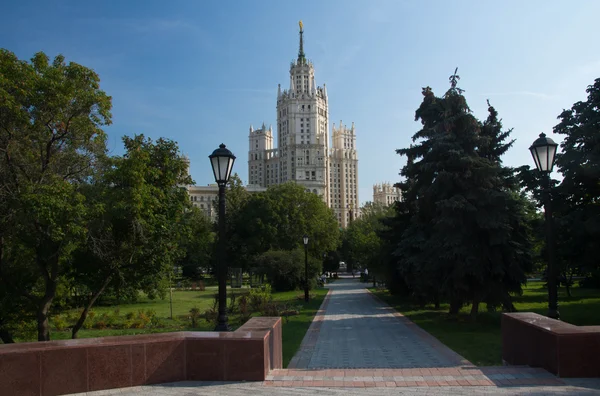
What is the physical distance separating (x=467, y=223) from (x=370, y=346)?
6.62 m

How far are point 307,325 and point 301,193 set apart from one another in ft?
118

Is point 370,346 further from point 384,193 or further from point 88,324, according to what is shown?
point 384,193

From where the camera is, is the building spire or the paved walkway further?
the building spire

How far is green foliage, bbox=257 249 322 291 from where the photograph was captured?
39.8m

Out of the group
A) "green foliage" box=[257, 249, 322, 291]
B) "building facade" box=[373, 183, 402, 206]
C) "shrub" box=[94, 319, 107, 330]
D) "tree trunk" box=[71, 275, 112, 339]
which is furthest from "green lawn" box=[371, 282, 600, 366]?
"building facade" box=[373, 183, 402, 206]

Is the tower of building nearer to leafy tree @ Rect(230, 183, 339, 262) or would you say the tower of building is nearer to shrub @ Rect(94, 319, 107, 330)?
leafy tree @ Rect(230, 183, 339, 262)

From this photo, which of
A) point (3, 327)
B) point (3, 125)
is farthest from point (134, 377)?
point (3, 327)

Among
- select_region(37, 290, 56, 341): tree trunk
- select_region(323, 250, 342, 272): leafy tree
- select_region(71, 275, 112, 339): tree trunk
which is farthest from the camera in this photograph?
select_region(323, 250, 342, 272): leafy tree

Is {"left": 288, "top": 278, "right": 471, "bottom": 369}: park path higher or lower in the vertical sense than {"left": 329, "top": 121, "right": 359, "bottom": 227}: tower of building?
lower

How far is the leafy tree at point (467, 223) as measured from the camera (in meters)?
16.8

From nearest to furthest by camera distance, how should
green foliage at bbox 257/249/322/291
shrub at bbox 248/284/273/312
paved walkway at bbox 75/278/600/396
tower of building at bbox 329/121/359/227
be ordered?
1. paved walkway at bbox 75/278/600/396
2. shrub at bbox 248/284/273/312
3. green foliage at bbox 257/249/322/291
4. tower of building at bbox 329/121/359/227

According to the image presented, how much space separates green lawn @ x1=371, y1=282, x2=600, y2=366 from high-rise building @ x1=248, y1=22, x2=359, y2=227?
112247mm

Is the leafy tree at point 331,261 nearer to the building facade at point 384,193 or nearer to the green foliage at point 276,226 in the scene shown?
the green foliage at point 276,226

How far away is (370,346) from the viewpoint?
43.4 ft
